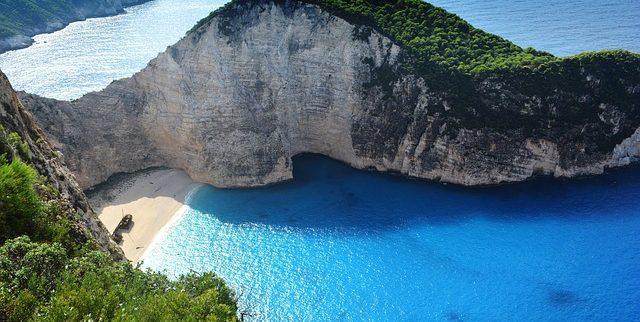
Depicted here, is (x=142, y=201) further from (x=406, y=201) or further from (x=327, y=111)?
(x=406, y=201)

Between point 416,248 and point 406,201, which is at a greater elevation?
point 406,201

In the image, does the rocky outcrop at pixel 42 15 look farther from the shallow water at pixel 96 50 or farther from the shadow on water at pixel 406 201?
the shadow on water at pixel 406 201

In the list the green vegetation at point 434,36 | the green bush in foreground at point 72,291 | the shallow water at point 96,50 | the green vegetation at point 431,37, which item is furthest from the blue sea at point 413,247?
the green bush in foreground at point 72,291

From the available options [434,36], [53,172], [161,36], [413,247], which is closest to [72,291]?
[53,172]

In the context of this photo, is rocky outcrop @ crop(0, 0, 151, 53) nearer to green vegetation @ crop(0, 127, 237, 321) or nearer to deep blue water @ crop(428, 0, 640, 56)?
deep blue water @ crop(428, 0, 640, 56)

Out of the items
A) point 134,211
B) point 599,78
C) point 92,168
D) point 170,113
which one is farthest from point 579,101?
point 92,168

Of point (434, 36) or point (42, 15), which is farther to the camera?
point (42, 15)
